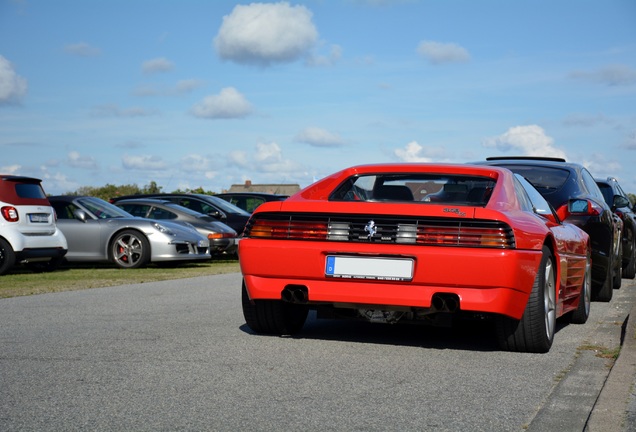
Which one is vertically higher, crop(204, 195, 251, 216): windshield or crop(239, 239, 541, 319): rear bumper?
crop(204, 195, 251, 216): windshield

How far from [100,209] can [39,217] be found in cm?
239

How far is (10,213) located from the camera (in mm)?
15078

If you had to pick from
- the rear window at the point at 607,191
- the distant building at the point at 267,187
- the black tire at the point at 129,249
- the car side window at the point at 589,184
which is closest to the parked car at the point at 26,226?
the black tire at the point at 129,249

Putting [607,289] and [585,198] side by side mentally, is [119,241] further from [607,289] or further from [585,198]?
[585,198]

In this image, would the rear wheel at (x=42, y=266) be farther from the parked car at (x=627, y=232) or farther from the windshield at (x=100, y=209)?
the parked car at (x=627, y=232)

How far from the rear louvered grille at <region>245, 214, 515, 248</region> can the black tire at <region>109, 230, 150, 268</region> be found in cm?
1076

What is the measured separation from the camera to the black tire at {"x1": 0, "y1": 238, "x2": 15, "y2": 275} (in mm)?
14930

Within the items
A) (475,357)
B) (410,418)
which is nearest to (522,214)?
(475,357)

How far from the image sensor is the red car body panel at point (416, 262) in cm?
629

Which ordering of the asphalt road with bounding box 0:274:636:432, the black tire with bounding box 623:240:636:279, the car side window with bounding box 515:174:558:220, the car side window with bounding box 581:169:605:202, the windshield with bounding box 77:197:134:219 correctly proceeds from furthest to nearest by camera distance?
1. the windshield with bounding box 77:197:134:219
2. the black tire with bounding box 623:240:636:279
3. the car side window with bounding box 581:169:605:202
4. the car side window with bounding box 515:174:558:220
5. the asphalt road with bounding box 0:274:636:432

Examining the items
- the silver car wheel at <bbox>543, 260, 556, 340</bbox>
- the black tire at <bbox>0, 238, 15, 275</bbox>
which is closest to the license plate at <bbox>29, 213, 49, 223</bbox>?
the black tire at <bbox>0, 238, 15, 275</bbox>

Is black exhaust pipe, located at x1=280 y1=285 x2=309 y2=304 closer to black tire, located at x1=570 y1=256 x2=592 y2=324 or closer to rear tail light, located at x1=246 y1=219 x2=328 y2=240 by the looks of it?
rear tail light, located at x1=246 y1=219 x2=328 y2=240

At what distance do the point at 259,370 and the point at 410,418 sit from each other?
148 centimetres

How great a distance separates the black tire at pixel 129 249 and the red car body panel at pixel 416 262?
10596mm
